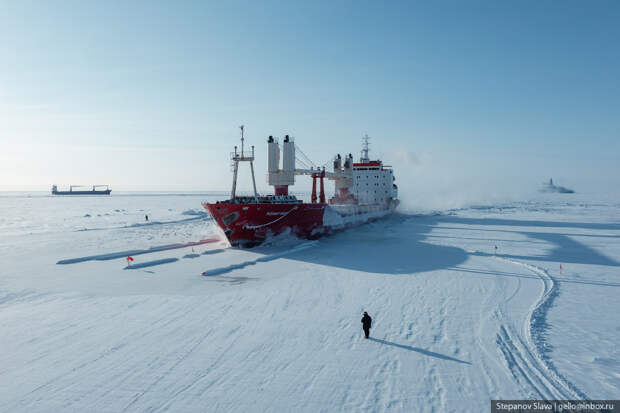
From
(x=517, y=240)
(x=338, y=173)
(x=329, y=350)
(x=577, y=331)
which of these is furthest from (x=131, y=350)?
(x=338, y=173)

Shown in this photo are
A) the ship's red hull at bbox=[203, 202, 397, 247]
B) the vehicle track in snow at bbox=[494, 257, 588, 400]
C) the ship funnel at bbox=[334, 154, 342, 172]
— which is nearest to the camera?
the vehicle track in snow at bbox=[494, 257, 588, 400]

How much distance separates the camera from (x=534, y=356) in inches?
264

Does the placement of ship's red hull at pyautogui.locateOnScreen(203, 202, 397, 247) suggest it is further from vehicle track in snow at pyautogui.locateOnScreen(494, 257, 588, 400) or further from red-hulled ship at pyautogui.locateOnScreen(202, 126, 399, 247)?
vehicle track in snow at pyautogui.locateOnScreen(494, 257, 588, 400)

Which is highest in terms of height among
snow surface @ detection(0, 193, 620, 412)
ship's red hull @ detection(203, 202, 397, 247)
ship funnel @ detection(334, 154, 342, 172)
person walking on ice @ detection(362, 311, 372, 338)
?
ship funnel @ detection(334, 154, 342, 172)

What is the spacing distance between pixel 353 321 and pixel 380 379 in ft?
8.65

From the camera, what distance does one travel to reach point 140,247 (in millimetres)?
20375

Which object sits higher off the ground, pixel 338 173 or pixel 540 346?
pixel 338 173

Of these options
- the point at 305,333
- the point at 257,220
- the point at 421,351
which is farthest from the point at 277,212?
the point at 421,351

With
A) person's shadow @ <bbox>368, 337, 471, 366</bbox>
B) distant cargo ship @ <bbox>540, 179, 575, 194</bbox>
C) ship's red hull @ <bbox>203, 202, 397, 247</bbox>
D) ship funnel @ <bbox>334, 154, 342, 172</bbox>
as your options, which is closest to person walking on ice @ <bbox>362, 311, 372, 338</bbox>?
person's shadow @ <bbox>368, 337, 471, 366</bbox>

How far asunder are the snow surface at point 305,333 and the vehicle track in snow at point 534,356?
0.12 feet

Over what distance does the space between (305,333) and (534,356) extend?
486 cm

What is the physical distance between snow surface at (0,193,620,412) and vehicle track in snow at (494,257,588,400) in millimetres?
36

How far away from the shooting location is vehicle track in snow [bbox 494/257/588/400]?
5.56m

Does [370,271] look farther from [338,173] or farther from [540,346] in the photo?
[338,173]
